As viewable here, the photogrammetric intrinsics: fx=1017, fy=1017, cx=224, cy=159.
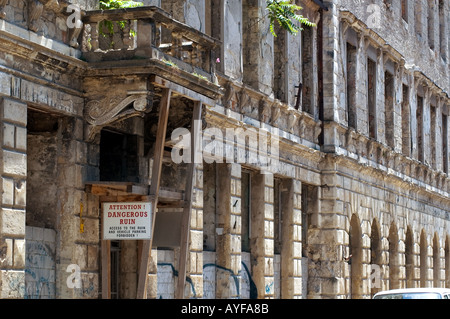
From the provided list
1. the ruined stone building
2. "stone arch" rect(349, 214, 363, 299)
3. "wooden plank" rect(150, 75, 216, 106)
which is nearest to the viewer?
the ruined stone building

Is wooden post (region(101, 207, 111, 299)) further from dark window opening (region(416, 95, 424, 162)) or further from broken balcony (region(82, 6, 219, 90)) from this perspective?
dark window opening (region(416, 95, 424, 162))

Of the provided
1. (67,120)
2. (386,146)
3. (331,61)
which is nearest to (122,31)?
(67,120)

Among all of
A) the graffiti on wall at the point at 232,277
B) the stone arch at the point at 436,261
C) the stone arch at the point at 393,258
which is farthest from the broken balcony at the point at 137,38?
the stone arch at the point at 436,261

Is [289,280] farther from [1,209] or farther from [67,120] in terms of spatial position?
[1,209]

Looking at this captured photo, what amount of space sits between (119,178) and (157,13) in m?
3.12

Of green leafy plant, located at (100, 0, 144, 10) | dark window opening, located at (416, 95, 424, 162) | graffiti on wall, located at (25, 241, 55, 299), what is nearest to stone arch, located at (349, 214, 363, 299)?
dark window opening, located at (416, 95, 424, 162)

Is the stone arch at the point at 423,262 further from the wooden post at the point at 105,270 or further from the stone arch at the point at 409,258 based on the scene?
the wooden post at the point at 105,270

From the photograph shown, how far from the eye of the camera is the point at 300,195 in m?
22.1

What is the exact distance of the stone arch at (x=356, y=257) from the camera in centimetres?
2547

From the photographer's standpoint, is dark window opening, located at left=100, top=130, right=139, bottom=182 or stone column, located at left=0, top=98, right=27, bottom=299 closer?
stone column, located at left=0, top=98, right=27, bottom=299

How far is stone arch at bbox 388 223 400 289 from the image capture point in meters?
29.0

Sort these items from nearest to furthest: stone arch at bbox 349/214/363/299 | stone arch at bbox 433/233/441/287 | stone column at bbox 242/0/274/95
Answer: stone column at bbox 242/0/274/95, stone arch at bbox 349/214/363/299, stone arch at bbox 433/233/441/287

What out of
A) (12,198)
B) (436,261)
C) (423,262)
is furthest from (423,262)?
(12,198)

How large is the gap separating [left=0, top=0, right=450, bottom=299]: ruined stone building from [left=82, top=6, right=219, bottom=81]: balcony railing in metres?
0.03
